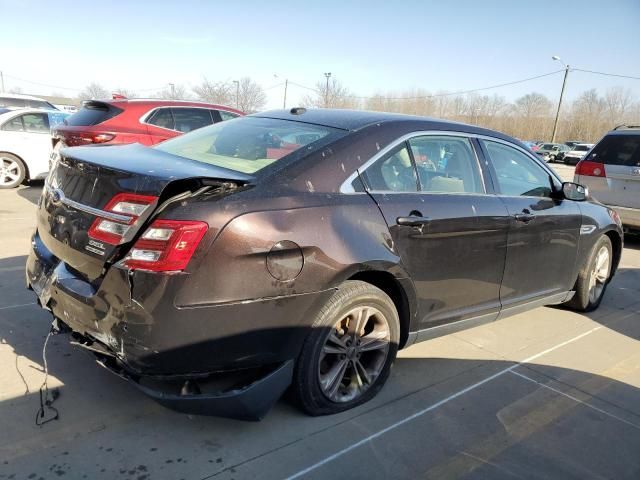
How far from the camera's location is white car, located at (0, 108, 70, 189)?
33.2ft

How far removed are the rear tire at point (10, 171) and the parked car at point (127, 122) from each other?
234 centimetres

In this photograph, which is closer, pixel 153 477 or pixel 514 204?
pixel 153 477

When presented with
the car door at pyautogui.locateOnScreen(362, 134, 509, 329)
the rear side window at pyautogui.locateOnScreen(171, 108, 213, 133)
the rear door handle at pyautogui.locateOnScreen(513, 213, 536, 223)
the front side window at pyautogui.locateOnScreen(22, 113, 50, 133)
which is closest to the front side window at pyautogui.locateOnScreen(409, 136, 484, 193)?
the car door at pyautogui.locateOnScreen(362, 134, 509, 329)

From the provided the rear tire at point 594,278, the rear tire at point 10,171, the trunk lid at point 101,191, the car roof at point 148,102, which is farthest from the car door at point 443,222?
the rear tire at point 10,171

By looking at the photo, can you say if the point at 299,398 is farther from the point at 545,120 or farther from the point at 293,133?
the point at 545,120

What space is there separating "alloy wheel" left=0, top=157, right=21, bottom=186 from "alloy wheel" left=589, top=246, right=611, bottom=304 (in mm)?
9932

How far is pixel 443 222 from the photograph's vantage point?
334 cm

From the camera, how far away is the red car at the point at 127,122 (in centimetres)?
778

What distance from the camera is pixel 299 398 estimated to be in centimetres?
288

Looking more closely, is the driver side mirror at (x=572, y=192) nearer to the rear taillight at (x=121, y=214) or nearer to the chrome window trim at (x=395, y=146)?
the chrome window trim at (x=395, y=146)

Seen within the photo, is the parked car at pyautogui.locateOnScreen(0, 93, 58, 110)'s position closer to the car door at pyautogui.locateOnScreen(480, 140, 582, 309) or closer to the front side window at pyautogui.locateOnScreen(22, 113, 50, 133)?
the front side window at pyautogui.locateOnScreen(22, 113, 50, 133)

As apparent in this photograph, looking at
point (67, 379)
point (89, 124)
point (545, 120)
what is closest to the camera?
point (67, 379)

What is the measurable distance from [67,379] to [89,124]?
5.71 metres

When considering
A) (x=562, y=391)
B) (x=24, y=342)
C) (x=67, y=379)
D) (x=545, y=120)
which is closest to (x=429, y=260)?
(x=562, y=391)
